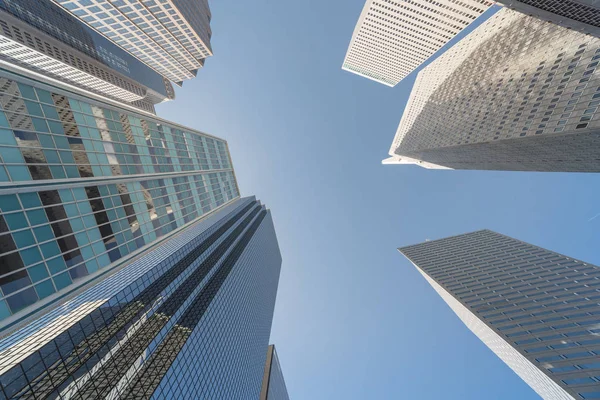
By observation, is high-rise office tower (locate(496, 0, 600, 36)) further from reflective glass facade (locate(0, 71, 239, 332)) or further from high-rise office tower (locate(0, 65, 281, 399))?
high-rise office tower (locate(0, 65, 281, 399))

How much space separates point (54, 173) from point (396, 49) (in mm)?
169183

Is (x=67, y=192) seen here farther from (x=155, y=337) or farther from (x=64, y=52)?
(x=64, y=52)

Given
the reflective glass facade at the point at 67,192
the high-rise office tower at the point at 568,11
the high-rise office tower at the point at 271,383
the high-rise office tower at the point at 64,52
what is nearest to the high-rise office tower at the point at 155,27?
the high-rise office tower at the point at 64,52

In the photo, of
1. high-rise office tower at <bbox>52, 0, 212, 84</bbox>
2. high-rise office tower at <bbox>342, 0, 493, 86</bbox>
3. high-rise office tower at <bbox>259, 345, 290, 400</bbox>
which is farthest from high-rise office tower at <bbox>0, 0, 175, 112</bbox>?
high-rise office tower at <bbox>259, 345, 290, 400</bbox>

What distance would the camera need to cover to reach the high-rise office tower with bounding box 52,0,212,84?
308 feet

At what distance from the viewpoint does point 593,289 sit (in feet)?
219

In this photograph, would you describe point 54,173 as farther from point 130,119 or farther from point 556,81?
point 556,81

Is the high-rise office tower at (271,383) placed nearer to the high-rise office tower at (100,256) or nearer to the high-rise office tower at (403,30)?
the high-rise office tower at (100,256)

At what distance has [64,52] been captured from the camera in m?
123

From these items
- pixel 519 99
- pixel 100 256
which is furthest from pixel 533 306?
pixel 100 256

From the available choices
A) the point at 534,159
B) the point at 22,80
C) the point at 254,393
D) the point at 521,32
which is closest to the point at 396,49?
the point at 521,32

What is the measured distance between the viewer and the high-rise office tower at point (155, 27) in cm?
9373

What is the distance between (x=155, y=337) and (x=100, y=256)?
25033mm

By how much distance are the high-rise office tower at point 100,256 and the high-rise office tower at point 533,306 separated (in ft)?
223
